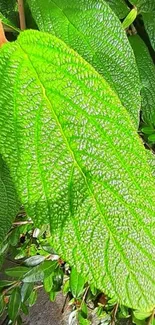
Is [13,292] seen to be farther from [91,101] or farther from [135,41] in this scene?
[91,101]

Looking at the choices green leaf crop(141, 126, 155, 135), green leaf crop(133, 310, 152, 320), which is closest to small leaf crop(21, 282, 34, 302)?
green leaf crop(133, 310, 152, 320)

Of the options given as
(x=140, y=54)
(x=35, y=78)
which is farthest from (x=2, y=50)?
(x=140, y=54)

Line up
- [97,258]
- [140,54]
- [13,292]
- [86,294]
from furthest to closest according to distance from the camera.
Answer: [86,294] → [13,292] → [140,54] → [97,258]

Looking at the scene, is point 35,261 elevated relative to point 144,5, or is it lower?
lower

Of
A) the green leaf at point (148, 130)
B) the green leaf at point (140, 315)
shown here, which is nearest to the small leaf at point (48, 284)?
the green leaf at point (140, 315)

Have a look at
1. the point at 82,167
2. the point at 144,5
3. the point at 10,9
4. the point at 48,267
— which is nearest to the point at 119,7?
the point at 144,5

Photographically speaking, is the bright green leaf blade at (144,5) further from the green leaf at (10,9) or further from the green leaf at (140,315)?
the green leaf at (140,315)

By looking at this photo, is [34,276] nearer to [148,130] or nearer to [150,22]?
[148,130]
